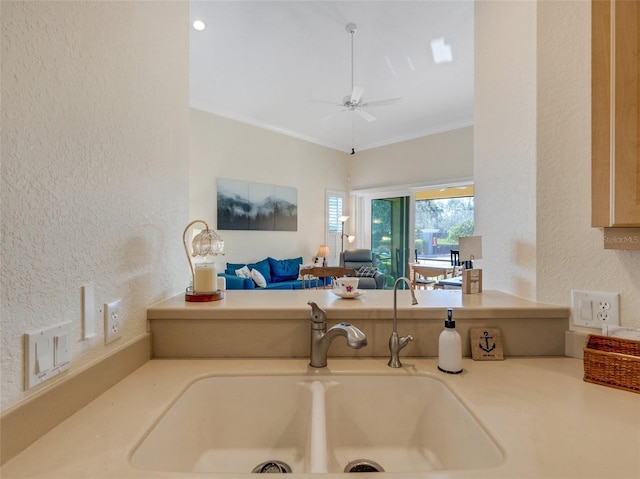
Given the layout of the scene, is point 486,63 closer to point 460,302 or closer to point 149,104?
point 460,302

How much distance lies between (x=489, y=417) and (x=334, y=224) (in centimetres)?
580

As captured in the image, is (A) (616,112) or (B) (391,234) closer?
(A) (616,112)

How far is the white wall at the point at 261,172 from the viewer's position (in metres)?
4.55

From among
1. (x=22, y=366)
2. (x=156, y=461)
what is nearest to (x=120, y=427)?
(x=156, y=461)

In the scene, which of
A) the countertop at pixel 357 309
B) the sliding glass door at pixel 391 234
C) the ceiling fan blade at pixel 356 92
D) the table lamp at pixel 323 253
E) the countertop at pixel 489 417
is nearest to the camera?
the countertop at pixel 489 417

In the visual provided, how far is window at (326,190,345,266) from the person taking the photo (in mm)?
6406

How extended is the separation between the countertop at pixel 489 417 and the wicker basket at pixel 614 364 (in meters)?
0.03

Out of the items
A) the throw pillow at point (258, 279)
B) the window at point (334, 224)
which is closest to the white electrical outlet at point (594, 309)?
the throw pillow at point (258, 279)

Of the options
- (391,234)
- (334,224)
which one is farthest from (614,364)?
(334,224)

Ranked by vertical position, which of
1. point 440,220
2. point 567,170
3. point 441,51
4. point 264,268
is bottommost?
point 264,268

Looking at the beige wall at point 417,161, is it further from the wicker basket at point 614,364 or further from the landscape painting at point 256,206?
the wicker basket at point 614,364

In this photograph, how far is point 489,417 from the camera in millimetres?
738

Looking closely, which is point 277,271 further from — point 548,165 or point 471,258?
point 548,165

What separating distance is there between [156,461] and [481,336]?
100cm
